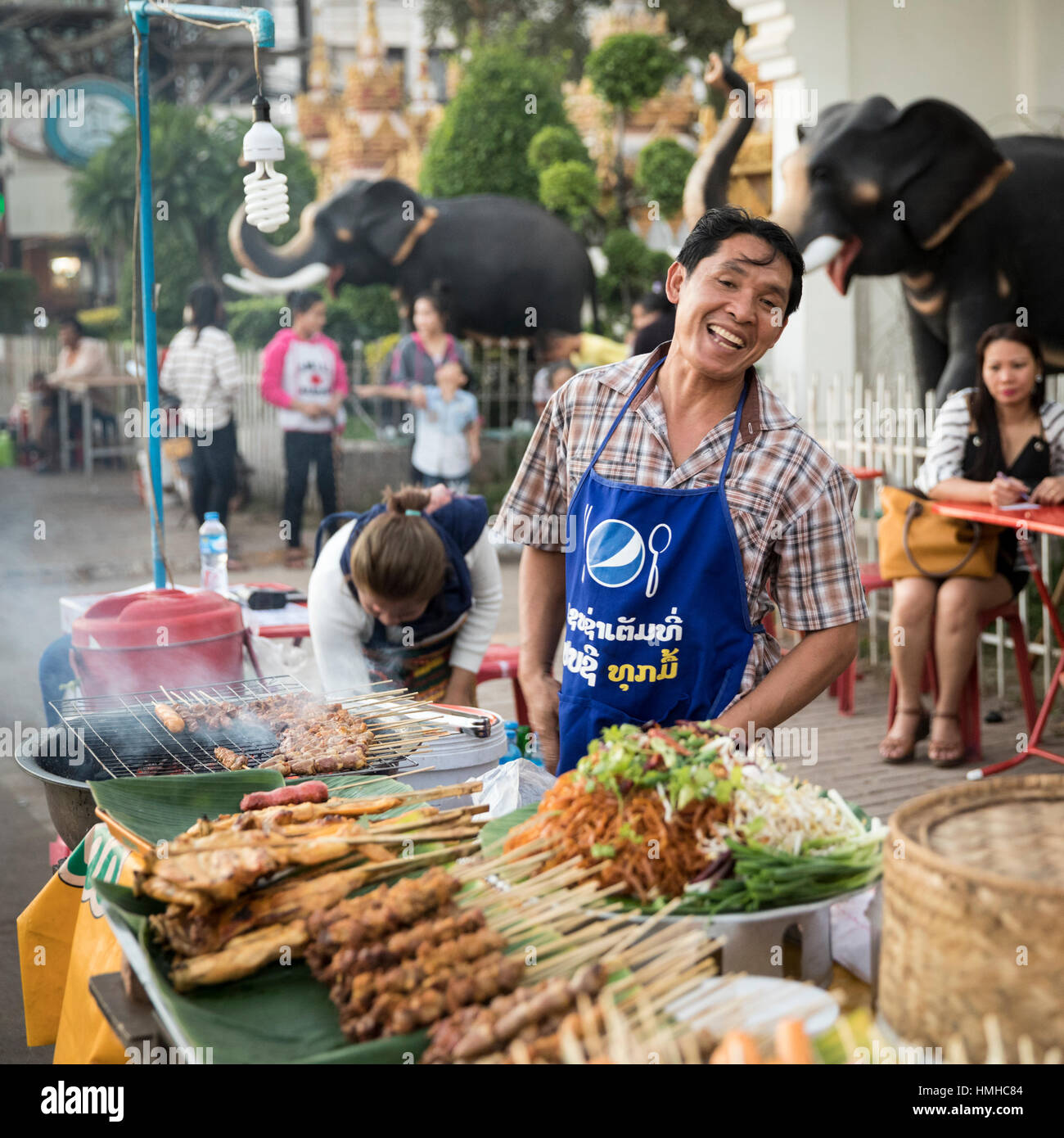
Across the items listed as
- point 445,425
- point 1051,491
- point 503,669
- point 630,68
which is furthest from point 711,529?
point 630,68

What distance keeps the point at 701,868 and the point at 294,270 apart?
11.5 m

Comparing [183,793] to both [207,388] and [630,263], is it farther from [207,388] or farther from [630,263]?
[630,263]

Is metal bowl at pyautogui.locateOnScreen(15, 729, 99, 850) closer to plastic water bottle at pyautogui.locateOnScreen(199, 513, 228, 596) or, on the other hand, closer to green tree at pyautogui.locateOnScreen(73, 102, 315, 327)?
plastic water bottle at pyautogui.locateOnScreen(199, 513, 228, 596)

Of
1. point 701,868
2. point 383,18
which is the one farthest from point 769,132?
point 383,18

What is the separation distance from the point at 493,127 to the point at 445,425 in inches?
264

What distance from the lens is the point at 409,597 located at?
3617 mm

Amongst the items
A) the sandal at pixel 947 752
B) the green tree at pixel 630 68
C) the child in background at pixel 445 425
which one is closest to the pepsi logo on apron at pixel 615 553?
the sandal at pixel 947 752

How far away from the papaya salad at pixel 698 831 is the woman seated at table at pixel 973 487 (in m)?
3.95

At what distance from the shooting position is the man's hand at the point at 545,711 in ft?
10.0

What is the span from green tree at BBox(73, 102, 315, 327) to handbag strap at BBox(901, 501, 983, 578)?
14.1m

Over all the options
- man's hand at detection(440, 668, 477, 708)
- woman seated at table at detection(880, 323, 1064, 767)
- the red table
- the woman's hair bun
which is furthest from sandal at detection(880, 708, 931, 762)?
the woman's hair bun

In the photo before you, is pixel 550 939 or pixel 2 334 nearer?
pixel 550 939

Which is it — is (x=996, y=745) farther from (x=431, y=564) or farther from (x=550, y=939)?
(x=550, y=939)

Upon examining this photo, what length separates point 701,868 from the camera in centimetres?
192
